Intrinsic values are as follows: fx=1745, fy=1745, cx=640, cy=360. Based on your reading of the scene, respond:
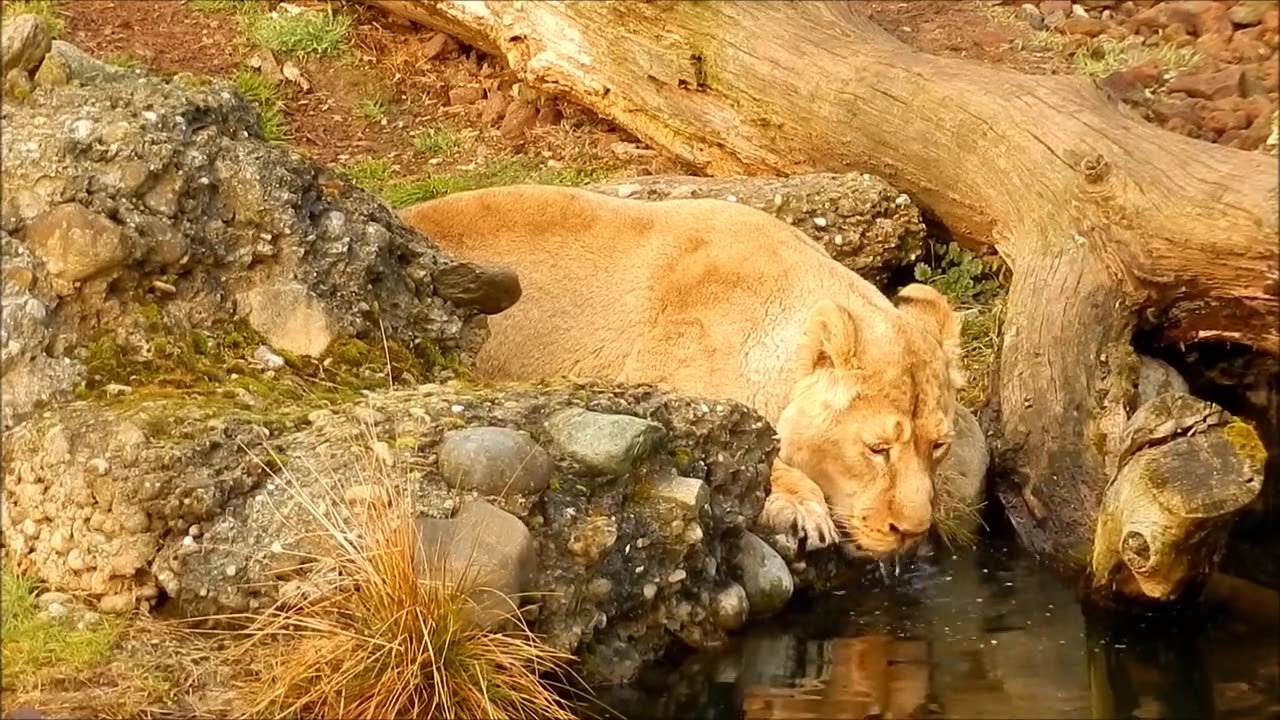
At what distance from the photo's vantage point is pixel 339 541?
539 cm

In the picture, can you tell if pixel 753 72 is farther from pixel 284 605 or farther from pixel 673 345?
pixel 284 605

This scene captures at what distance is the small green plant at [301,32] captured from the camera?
12039 millimetres

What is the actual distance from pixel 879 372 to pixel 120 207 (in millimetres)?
2985

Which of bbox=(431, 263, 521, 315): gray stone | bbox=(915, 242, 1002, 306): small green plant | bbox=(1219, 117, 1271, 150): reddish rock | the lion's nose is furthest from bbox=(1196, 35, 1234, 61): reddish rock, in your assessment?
bbox=(431, 263, 521, 315): gray stone

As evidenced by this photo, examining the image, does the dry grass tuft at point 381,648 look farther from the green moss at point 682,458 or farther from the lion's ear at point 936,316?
the lion's ear at point 936,316

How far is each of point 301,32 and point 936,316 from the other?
6.16m

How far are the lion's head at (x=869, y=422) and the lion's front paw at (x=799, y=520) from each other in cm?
17

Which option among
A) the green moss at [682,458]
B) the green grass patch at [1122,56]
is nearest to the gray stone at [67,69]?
the green moss at [682,458]

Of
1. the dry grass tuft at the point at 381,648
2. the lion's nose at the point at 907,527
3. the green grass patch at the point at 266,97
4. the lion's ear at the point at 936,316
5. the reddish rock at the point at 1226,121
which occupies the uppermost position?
the reddish rock at the point at 1226,121

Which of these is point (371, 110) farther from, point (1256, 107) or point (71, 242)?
point (71, 242)

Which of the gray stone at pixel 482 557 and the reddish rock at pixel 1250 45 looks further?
the reddish rock at pixel 1250 45

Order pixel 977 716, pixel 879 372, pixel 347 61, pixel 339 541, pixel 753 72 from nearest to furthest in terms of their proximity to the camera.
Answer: pixel 339 541
pixel 977 716
pixel 879 372
pixel 753 72
pixel 347 61

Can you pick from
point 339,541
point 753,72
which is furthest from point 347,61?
point 339,541

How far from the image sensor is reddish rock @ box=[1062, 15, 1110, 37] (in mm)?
11719
